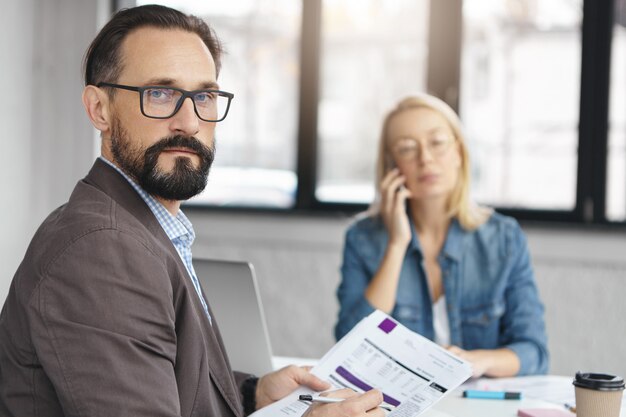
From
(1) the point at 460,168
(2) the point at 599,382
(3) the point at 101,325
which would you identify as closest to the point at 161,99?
(3) the point at 101,325

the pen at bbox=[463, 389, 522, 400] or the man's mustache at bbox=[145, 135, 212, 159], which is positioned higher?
the man's mustache at bbox=[145, 135, 212, 159]

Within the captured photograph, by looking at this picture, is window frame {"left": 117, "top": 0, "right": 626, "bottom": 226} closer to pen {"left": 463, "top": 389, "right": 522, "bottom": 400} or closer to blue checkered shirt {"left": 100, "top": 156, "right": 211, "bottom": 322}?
pen {"left": 463, "top": 389, "right": 522, "bottom": 400}

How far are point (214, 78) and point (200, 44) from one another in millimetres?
65

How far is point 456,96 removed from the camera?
3945 mm

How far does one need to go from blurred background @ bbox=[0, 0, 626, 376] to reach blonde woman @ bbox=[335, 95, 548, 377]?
128cm

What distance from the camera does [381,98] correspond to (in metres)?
4.14

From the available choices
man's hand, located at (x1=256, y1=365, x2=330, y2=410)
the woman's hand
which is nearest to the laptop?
man's hand, located at (x1=256, y1=365, x2=330, y2=410)

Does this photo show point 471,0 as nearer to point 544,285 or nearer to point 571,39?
point 571,39

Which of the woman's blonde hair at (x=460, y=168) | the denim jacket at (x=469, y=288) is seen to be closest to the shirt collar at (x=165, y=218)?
the denim jacket at (x=469, y=288)

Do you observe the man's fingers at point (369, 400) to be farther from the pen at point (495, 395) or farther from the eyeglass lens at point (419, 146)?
the eyeglass lens at point (419, 146)

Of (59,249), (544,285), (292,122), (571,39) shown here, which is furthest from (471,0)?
(59,249)

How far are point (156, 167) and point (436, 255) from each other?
1311 mm

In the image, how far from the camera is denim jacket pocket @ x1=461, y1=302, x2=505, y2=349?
7.52ft

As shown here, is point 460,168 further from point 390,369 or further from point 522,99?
point 522,99
